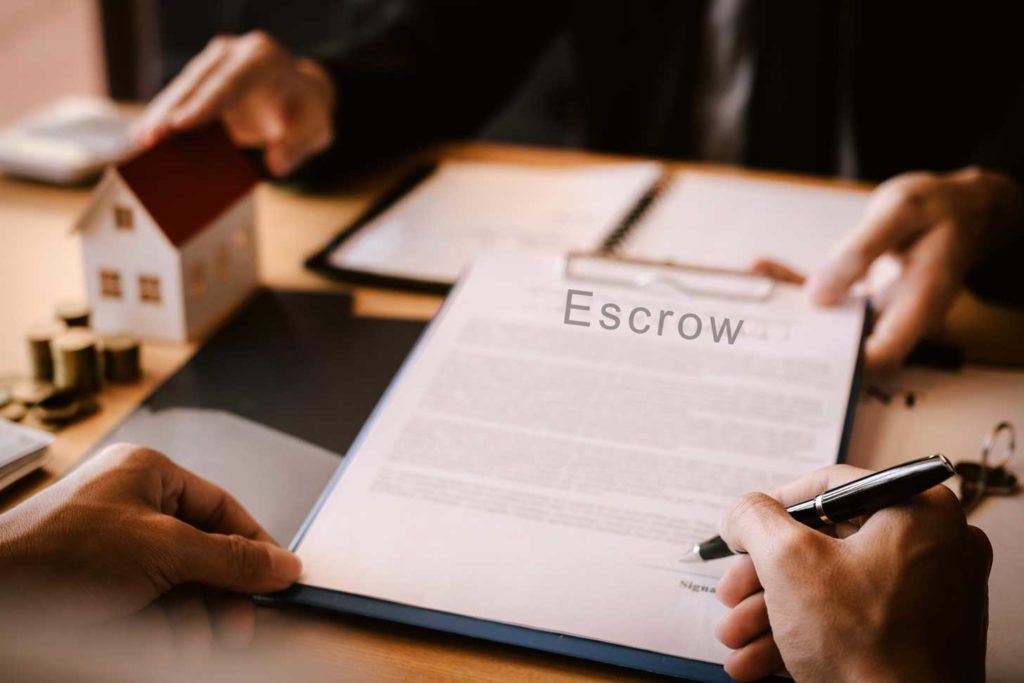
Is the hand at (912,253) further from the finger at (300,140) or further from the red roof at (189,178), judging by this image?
the finger at (300,140)

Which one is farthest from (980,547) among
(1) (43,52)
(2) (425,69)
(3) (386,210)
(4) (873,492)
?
(1) (43,52)

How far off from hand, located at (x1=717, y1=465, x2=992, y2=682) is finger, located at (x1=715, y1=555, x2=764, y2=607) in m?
0.02

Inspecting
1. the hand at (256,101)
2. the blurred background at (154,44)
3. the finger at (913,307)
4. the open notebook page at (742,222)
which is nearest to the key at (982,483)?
the finger at (913,307)

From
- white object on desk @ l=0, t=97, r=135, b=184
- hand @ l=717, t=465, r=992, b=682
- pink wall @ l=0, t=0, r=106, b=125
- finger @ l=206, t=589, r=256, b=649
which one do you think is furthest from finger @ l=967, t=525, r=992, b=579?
pink wall @ l=0, t=0, r=106, b=125

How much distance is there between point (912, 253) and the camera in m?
0.80

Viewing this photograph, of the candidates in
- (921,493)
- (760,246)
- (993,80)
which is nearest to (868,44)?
(993,80)

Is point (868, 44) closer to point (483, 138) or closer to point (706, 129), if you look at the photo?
point (706, 129)

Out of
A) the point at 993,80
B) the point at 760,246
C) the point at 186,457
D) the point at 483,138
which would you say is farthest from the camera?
the point at 483,138

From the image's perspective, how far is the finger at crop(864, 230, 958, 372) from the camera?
728 mm

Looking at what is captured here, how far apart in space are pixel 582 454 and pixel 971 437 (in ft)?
0.99

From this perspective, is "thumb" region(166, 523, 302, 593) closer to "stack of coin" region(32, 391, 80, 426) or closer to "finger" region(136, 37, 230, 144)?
"stack of coin" region(32, 391, 80, 426)

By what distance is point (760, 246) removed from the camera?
3.15 ft

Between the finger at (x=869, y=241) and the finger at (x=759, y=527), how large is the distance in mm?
277

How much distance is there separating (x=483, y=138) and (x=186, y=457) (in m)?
1.55
